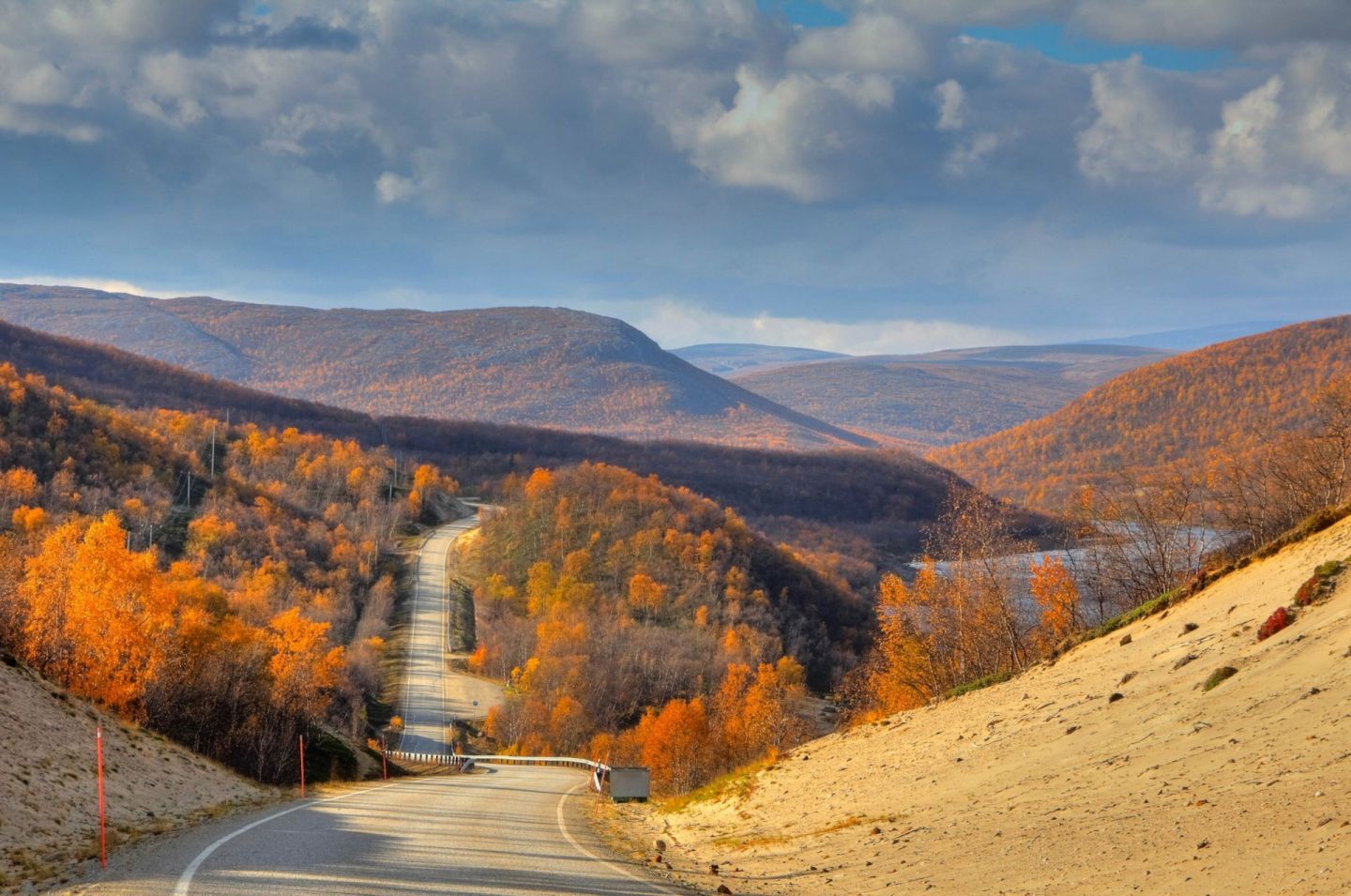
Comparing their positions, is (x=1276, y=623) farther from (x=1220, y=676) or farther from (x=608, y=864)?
(x=608, y=864)

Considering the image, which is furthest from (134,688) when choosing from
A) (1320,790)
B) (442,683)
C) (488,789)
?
(442,683)

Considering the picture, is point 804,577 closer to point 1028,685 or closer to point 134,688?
point 134,688

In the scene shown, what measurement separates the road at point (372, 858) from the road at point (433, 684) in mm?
67968

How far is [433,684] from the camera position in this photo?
10669 cm

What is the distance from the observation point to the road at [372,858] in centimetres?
1227

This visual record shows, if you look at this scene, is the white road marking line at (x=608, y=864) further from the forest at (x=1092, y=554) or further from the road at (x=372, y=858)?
the forest at (x=1092, y=554)

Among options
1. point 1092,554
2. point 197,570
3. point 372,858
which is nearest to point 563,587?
point 197,570

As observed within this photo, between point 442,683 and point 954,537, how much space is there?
78728 mm

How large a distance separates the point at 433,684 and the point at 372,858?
96091mm

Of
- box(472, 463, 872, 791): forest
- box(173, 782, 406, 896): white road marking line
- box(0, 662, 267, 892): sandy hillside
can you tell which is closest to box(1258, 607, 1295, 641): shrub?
box(173, 782, 406, 896): white road marking line

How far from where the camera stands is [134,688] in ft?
120

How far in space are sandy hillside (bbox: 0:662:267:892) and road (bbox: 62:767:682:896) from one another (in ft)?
3.39

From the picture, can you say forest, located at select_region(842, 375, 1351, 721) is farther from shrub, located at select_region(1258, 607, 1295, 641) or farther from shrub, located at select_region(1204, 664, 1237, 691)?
shrub, located at select_region(1204, 664, 1237, 691)

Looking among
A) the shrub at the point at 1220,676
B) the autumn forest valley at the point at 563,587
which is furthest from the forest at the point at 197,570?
the shrub at the point at 1220,676
